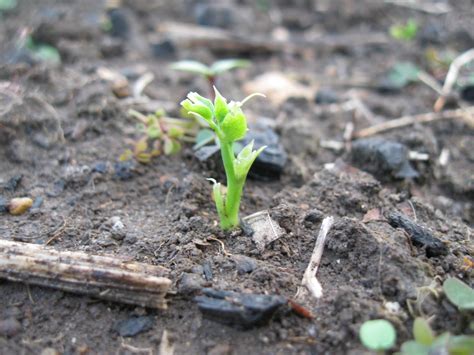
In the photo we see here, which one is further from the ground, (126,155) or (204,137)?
(204,137)

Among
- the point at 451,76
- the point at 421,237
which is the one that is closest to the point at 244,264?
the point at 421,237

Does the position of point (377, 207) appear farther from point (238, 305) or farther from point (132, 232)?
point (132, 232)

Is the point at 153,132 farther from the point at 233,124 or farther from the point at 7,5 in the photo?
the point at 7,5

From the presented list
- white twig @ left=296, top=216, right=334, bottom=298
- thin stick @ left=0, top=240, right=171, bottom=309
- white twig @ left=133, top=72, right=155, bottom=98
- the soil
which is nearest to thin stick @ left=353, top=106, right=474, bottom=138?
the soil

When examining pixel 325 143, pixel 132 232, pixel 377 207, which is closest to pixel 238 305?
pixel 132 232

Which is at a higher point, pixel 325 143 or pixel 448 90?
pixel 448 90

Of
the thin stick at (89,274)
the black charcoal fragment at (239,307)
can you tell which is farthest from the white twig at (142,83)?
the black charcoal fragment at (239,307)

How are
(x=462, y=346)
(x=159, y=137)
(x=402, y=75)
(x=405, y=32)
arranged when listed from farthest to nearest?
(x=405, y=32)
(x=402, y=75)
(x=159, y=137)
(x=462, y=346)
